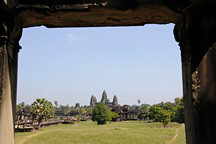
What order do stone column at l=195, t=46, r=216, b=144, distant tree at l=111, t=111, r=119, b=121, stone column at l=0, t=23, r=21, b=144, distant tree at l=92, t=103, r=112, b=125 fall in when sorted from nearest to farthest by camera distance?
stone column at l=195, t=46, r=216, b=144
stone column at l=0, t=23, r=21, b=144
distant tree at l=92, t=103, r=112, b=125
distant tree at l=111, t=111, r=119, b=121

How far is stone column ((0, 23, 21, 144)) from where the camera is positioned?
4.67 meters

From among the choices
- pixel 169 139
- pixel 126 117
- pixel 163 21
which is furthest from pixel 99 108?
pixel 163 21

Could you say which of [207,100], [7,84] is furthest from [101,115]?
[207,100]

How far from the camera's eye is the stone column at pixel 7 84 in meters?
4.67

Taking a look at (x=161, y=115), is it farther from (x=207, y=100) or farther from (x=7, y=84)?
(x=7, y=84)

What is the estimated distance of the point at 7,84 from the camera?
15.7 ft

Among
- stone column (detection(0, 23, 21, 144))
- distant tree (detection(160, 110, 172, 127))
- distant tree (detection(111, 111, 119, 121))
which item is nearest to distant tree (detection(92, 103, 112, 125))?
distant tree (detection(111, 111, 119, 121))

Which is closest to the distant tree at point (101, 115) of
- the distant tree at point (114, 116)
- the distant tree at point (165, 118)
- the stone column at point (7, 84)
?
the distant tree at point (114, 116)

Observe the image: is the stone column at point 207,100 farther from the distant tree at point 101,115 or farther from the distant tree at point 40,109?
the distant tree at point 101,115

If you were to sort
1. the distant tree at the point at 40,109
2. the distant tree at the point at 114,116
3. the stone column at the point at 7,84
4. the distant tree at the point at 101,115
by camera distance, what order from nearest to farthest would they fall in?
the stone column at the point at 7,84 → the distant tree at the point at 40,109 → the distant tree at the point at 101,115 → the distant tree at the point at 114,116

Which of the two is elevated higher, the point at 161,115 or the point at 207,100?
the point at 207,100

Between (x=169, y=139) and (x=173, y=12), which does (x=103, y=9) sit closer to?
(x=173, y=12)

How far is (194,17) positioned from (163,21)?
2.62 ft

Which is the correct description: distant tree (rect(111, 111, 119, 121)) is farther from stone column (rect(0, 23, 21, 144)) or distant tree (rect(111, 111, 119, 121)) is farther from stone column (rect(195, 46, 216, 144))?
stone column (rect(195, 46, 216, 144))
